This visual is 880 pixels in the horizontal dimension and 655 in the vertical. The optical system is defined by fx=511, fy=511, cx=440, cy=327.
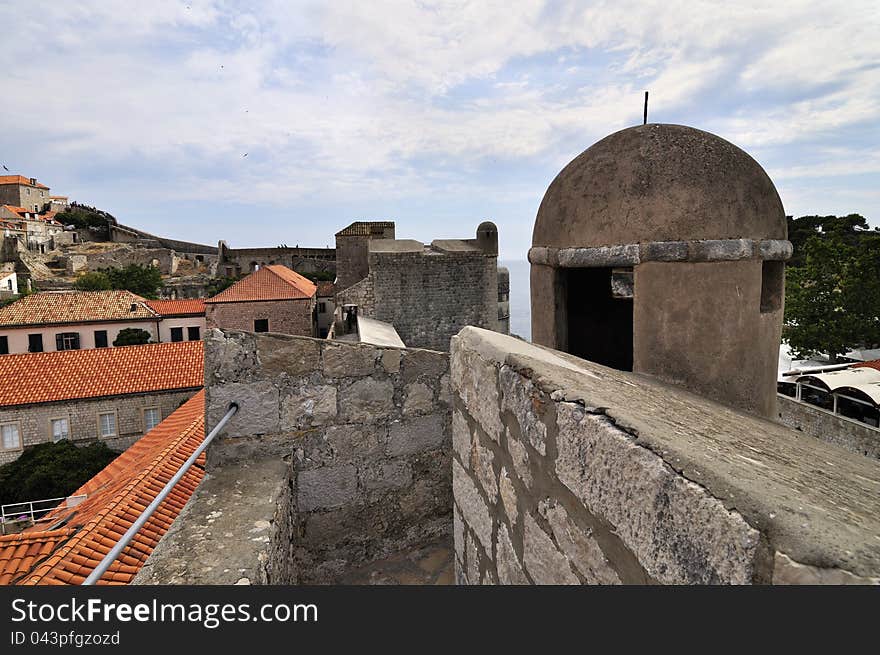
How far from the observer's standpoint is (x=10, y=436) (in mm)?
17391

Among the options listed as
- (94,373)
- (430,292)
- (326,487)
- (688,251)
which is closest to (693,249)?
(688,251)

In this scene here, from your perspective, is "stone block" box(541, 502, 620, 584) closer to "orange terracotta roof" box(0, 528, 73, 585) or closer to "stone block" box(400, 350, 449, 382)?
"stone block" box(400, 350, 449, 382)

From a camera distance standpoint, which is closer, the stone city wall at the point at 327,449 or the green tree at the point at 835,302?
the stone city wall at the point at 327,449

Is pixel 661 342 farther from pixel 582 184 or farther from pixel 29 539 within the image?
pixel 29 539

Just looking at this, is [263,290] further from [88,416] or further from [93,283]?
[93,283]

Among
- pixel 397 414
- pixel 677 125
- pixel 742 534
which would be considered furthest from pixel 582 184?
pixel 742 534

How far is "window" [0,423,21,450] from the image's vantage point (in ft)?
56.7

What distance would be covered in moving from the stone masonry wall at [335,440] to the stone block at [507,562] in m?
1.16

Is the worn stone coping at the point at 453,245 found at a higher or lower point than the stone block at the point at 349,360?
higher

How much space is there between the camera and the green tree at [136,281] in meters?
44.4

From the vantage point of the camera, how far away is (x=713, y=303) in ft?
8.39

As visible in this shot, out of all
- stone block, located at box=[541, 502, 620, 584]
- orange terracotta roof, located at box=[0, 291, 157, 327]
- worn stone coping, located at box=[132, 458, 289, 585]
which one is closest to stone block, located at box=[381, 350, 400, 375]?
worn stone coping, located at box=[132, 458, 289, 585]

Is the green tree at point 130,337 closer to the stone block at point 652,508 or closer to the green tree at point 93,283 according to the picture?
the green tree at point 93,283

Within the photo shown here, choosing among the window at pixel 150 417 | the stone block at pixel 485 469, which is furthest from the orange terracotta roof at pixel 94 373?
the stone block at pixel 485 469
